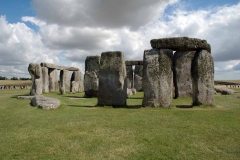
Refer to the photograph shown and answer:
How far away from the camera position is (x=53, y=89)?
87.7 feet

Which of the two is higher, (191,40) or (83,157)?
(191,40)

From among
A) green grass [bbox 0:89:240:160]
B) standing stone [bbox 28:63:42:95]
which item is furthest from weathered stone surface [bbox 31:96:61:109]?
A: standing stone [bbox 28:63:42:95]

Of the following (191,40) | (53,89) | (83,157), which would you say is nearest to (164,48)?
(191,40)

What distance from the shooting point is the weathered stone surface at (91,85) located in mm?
19000

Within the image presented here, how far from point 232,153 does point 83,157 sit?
3291mm

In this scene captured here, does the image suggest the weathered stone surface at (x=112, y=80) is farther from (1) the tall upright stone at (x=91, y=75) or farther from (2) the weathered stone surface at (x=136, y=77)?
(2) the weathered stone surface at (x=136, y=77)

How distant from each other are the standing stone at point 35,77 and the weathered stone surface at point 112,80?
7587 millimetres

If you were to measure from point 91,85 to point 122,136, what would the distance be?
13076 millimetres

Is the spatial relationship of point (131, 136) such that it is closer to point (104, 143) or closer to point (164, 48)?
point (104, 143)

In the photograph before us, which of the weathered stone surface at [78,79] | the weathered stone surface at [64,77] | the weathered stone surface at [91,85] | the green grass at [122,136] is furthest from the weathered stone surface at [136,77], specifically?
the green grass at [122,136]

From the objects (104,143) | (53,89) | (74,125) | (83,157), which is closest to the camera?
(83,157)

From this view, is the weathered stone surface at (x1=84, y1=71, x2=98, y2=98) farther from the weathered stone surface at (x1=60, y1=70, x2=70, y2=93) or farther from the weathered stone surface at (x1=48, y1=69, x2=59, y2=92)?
the weathered stone surface at (x1=48, y1=69, x2=59, y2=92)

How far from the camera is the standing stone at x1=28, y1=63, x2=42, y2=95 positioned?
58.3ft

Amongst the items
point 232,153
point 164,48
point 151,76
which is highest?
point 164,48
